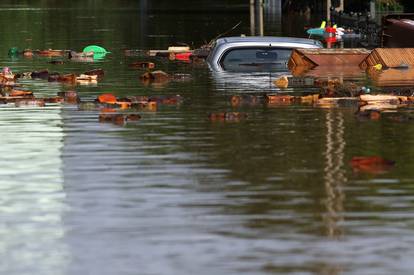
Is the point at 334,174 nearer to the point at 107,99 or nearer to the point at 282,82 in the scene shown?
the point at 107,99

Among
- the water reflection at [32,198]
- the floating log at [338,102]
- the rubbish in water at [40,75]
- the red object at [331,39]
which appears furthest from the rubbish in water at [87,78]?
the red object at [331,39]

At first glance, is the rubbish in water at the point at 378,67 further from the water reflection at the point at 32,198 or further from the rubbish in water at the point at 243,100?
the water reflection at the point at 32,198

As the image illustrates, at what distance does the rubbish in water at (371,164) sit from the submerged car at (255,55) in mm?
22610

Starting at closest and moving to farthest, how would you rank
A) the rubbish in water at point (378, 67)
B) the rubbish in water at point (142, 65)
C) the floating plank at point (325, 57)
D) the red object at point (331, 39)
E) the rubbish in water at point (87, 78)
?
the rubbish in water at point (87, 78), the floating plank at point (325, 57), the rubbish in water at point (378, 67), the rubbish in water at point (142, 65), the red object at point (331, 39)

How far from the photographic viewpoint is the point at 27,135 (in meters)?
27.5

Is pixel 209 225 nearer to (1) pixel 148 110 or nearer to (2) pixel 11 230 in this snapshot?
(2) pixel 11 230

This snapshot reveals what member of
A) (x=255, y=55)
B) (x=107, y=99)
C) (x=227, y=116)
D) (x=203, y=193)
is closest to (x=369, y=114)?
(x=227, y=116)

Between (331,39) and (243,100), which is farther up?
(331,39)

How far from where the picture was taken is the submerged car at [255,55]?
4628 cm

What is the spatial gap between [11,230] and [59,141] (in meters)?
9.10

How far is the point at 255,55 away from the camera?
46625mm

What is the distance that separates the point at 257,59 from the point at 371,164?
23.9 meters

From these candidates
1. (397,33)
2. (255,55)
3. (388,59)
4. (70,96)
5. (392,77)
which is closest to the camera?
(70,96)

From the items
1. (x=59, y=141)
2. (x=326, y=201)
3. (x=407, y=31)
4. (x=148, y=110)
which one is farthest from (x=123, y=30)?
(x=326, y=201)
